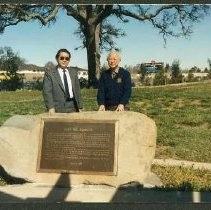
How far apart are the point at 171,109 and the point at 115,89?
5132 mm

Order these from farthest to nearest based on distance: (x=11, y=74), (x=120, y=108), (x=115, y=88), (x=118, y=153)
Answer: (x=11, y=74) < (x=115, y=88) < (x=120, y=108) < (x=118, y=153)

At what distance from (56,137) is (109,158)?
815 millimetres

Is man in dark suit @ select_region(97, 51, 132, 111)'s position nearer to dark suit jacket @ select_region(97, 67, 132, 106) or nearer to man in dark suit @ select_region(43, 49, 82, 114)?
dark suit jacket @ select_region(97, 67, 132, 106)

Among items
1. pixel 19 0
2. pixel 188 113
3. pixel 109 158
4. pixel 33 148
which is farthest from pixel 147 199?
pixel 188 113

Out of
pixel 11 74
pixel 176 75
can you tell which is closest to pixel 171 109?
pixel 176 75

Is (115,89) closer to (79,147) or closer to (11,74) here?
(79,147)

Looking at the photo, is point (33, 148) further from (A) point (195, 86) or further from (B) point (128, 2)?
(A) point (195, 86)

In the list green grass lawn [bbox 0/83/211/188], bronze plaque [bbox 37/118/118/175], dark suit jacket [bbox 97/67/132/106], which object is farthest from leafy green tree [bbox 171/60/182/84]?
bronze plaque [bbox 37/118/118/175]

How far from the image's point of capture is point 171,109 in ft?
39.1

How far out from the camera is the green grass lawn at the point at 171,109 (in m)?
9.11

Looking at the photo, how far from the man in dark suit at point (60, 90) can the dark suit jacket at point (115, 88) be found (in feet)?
1.37

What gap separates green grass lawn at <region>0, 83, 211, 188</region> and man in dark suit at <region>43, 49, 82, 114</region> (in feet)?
7.60

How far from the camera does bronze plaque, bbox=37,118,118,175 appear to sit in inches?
246

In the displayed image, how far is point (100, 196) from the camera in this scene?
5.93m
